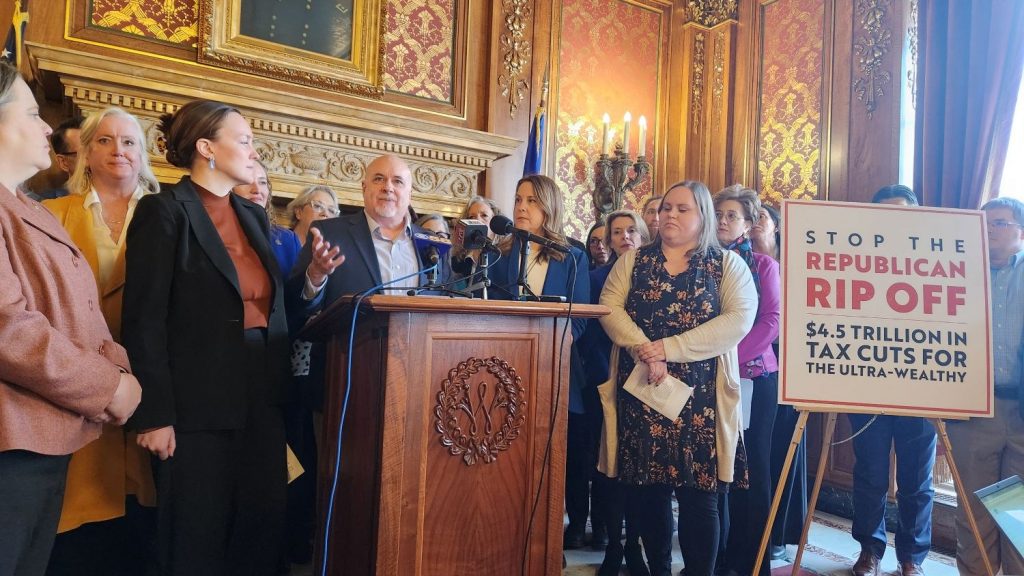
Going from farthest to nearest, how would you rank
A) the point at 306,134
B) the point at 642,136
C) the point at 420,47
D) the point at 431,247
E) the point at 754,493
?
1. the point at 642,136
2. the point at 420,47
3. the point at 306,134
4. the point at 754,493
5. the point at 431,247

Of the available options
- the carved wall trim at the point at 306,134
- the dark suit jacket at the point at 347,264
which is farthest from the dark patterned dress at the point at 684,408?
the carved wall trim at the point at 306,134

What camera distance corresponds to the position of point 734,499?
8.61ft

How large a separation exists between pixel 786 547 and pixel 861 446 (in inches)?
21.9

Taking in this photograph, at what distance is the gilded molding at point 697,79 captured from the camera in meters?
4.95

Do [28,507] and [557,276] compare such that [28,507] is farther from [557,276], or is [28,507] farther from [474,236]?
[557,276]

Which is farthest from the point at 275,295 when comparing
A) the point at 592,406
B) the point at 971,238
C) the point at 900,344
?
the point at 971,238

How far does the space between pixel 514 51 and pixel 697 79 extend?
54.9 inches

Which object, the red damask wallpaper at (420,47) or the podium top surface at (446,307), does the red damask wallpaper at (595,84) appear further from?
the podium top surface at (446,307)

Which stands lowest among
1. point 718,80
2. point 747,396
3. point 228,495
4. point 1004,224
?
point 228,495

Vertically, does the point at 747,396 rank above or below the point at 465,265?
below

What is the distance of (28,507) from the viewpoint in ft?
3.98

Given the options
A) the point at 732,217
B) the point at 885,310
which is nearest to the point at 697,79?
the point at 732,217

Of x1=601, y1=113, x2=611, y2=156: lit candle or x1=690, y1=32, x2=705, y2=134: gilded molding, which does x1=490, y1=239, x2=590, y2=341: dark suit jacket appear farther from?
x1=690, y1=32, x2=705, y2=134: gilded molding

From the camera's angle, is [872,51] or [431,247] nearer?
[431,247]
